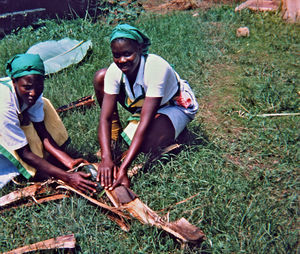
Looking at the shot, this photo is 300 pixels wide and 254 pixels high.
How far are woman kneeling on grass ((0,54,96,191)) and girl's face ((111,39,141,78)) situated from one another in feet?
1.87

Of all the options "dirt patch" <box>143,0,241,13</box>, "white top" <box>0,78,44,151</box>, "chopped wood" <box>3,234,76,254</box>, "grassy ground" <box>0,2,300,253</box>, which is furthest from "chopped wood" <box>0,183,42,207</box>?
"dirt patch" <box>143,0,241,13</box>

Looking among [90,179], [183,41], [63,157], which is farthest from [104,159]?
[183,41]

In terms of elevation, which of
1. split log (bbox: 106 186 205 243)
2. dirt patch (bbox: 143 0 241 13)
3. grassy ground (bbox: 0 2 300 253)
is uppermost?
dirt patch (bbox: 143 0 241 13)

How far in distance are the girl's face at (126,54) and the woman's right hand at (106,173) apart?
715 millimetres

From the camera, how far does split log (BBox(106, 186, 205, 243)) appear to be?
1998mm

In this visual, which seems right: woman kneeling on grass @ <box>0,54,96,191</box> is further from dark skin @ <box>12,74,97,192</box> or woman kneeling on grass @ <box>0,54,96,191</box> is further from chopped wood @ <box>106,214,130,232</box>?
chopped wood @ <box>106,214,130,232</box>

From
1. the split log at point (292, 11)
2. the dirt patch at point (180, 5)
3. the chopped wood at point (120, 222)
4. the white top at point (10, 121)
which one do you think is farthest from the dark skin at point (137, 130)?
the dirt patch at point (180, 5)

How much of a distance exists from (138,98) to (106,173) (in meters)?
0.70

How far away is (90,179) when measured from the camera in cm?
258

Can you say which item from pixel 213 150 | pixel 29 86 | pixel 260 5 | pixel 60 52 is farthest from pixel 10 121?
pixel 260 5

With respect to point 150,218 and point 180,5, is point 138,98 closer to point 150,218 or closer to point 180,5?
point 150,218

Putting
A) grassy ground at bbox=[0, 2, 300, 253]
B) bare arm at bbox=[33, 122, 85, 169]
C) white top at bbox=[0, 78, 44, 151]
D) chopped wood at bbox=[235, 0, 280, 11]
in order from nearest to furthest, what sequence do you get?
grassy ground at bbox=[0, 2, 300, 253] → white top at bbox=[0, 78, 44, 151] → bare arm at bbox=[33, 122, 85, 169] → chopped wood at bbox=[235, 0, 280, 11]

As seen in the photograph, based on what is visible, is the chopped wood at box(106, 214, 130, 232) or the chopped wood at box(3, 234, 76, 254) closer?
the chopped wood at box(3, 234, 76, 254)

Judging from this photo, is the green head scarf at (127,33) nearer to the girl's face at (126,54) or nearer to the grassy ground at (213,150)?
the girl's face at (126,54)
